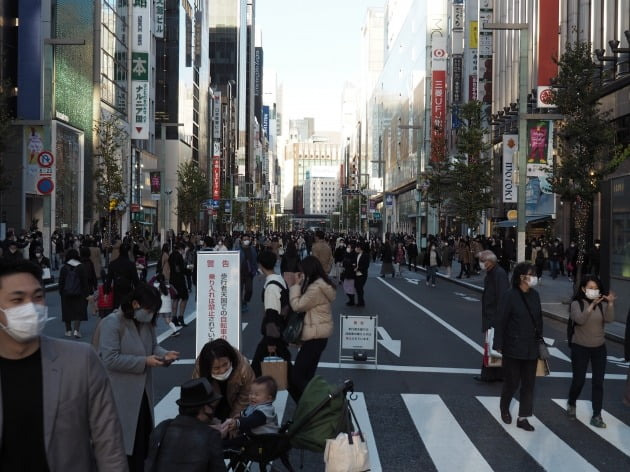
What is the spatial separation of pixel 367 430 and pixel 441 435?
73 cm

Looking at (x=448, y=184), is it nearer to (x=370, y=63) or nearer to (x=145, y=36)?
(x=145, y=36)

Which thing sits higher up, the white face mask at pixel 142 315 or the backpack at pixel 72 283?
the white face mask at pixel 142 315

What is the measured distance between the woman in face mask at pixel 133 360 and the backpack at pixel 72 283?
29.7 ft

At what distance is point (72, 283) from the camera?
1434 cm

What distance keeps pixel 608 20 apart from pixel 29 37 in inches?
1153

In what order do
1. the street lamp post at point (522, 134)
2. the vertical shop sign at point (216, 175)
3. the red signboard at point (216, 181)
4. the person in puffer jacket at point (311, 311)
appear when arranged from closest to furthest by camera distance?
the person in puffer jacket at point (311, 311)
the street lamp post at point (522, 134)
the red signboard at point (216, 181)
the vertical shop sign at point (216, 175)

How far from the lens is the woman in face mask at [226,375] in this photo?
17.7 feet

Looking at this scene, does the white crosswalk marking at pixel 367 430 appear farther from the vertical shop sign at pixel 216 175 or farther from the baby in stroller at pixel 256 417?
the vertical shop sign at pixel 216 175

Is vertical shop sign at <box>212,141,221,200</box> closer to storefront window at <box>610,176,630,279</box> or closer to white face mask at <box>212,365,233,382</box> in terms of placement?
storefront window at <box>610,176,630,279</box>

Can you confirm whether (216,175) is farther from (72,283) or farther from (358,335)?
(358,335)

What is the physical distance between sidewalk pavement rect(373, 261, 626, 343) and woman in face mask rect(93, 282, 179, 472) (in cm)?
1187

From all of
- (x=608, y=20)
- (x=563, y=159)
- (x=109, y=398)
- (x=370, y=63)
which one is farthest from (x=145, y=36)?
(x=370, y=63)

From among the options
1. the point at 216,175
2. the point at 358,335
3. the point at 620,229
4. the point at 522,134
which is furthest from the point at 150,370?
the point at 216,175

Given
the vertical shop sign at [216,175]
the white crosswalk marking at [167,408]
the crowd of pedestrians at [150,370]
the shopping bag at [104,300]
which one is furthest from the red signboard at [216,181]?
the white crosswalk marking at [167,408]
